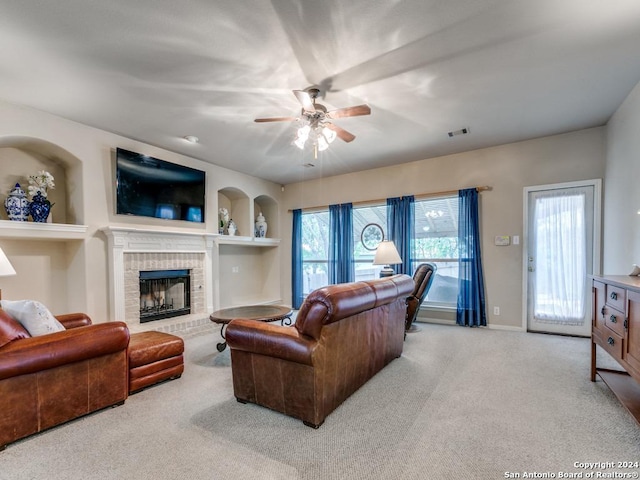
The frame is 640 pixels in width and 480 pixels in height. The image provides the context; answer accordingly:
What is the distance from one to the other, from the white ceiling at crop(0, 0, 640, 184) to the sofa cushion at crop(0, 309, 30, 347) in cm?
202

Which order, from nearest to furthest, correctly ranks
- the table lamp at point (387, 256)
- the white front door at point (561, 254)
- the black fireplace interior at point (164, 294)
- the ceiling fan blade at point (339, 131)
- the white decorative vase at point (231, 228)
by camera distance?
the ceiling fan blade at point (339, 131), the white front door at point (561, 254), the black fireplace interior at point (164, 294), the table lamp at point (387, 256), the white decorative vase at point (231, 228)

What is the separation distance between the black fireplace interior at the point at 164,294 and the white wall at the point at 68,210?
21.1 inches

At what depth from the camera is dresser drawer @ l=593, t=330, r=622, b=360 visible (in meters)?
2.11

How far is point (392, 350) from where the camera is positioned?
3.21 meters

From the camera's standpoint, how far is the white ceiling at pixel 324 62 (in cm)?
205

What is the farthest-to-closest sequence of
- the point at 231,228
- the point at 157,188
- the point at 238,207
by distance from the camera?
the point at 238,207
the point at 231,228
the point at 157,188

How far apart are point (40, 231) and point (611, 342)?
5.42 metres

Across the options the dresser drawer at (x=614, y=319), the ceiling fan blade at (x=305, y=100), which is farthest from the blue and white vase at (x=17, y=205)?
the dresser drawer at (x=614, y=319)

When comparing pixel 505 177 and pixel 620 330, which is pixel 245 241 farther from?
pixel 620 330

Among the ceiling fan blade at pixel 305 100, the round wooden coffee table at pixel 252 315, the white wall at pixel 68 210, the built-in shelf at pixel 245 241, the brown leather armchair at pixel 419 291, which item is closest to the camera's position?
the ceiling fan blade at pixel 305 100

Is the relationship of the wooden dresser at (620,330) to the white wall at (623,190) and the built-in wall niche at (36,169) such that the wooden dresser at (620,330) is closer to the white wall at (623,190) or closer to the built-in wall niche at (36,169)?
the white wall at (623,190)

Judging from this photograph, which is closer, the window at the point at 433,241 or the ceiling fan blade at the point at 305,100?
the ceiling fan blade at the point at 305,100

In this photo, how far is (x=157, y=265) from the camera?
4457mm

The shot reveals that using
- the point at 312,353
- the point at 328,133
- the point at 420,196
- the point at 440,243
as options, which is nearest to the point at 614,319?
the point at 312,353
